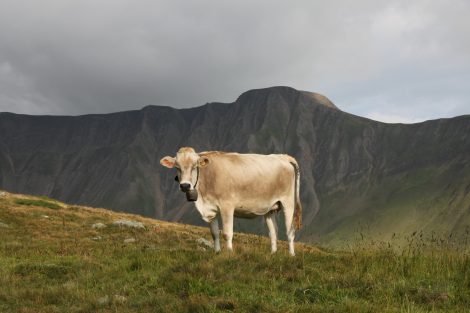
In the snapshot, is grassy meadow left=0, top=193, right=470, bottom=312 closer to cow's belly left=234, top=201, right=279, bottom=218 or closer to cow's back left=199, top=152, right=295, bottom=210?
cow's belly left=234, top=201, right=279, bottom=218

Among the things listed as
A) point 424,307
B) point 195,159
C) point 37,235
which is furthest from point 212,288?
point 37,235

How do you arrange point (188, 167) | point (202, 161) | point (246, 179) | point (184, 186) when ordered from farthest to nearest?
point (246, 179) → point (202, 161) → point (188, 167) → point (184, 186)

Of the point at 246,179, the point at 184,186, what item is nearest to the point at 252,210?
the point at 246,179

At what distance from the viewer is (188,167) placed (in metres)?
13.7

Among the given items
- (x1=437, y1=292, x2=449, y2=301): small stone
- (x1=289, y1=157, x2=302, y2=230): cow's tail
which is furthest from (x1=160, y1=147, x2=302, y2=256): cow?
(x1=437, y1=292, x2=449, y2=301): small stone

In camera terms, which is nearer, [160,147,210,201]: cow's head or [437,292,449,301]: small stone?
[437,292,449,301]: small stone

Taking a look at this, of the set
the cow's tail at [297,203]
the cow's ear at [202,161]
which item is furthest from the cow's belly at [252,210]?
the cow's ear at [202,161]

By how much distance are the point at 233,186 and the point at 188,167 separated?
1.72 metres

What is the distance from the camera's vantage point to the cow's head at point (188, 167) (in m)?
13.4

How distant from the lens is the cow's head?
13430mm

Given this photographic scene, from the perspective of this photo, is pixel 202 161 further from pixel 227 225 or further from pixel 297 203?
pixel 297 203

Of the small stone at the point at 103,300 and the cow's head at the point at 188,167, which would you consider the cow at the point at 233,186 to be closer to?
the cow's head at the point at 188,167

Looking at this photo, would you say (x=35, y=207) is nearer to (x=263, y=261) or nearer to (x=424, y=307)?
(x=263, y=261)

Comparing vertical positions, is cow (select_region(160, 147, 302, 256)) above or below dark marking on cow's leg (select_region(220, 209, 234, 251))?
above
